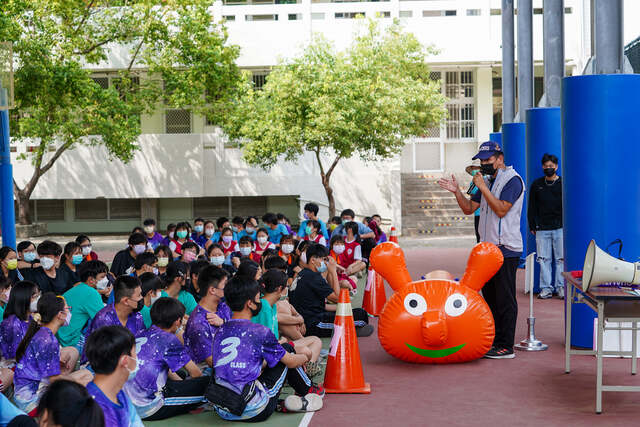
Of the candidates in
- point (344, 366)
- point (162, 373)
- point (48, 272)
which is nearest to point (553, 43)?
point (344, 366)

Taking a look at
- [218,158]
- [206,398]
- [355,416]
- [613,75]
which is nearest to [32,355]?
[206,398]

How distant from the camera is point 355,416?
21.9 ft

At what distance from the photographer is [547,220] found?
12.4 meters

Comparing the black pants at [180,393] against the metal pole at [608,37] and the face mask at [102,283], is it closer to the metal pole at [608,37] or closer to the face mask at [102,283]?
the face mask at [102,283]

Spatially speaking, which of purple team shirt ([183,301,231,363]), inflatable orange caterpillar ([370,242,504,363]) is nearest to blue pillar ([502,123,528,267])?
inflatable orange caterpillar ([370,242,504,363])

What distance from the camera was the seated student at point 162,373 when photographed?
20.8ft

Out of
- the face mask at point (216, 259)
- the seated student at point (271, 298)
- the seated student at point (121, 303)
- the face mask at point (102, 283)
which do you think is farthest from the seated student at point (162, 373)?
the face mask at point (216, 259)

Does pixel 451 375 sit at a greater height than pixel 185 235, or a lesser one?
lesser

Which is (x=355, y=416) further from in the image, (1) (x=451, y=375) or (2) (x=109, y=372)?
(2) (x=109, y=372)

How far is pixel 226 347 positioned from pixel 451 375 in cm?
269

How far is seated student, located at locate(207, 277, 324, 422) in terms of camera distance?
20.7 ft

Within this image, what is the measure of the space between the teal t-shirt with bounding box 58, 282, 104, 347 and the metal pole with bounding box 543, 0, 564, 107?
331 inches

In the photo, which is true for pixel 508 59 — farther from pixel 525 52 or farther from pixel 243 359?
pixel 243 359

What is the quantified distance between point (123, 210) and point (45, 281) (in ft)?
73.3
